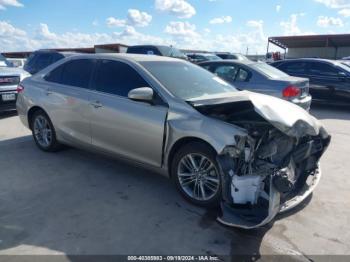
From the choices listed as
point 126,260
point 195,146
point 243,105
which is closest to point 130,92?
point 195,146

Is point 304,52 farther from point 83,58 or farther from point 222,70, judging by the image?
point 83,58

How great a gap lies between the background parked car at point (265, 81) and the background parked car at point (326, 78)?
7.81 ft

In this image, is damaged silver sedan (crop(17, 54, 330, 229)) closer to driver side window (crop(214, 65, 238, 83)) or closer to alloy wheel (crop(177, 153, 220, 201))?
alloy wheel (crop(177, 153, 220, 201))

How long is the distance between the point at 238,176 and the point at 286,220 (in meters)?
0.85

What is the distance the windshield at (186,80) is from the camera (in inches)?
173

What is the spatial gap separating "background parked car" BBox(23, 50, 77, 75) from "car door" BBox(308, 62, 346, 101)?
8490mm

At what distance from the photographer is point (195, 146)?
12.8ft

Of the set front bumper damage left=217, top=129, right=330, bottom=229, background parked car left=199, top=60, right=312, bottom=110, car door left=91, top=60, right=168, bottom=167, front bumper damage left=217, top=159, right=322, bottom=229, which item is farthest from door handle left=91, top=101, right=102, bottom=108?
background parked car left=199, top=60, right=312, bottom=110

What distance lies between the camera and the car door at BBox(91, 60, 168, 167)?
166 inches

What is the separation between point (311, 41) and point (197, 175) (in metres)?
38.8

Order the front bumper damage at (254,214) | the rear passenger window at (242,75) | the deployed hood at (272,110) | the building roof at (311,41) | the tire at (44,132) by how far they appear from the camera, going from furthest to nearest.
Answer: the building roof at (311,41) → the rear passenger window at (242,75) → the tire at (44,132) → the deployed hood at (272,110) → the front bumper damage at (254,214)

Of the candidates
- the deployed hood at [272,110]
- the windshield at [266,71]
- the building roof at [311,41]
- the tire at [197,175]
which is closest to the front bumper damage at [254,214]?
the tire at [197,175]

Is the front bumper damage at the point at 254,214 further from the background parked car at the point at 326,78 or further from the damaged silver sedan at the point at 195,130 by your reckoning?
the background parked car at the point at 326,78

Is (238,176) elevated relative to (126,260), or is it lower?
elevated
